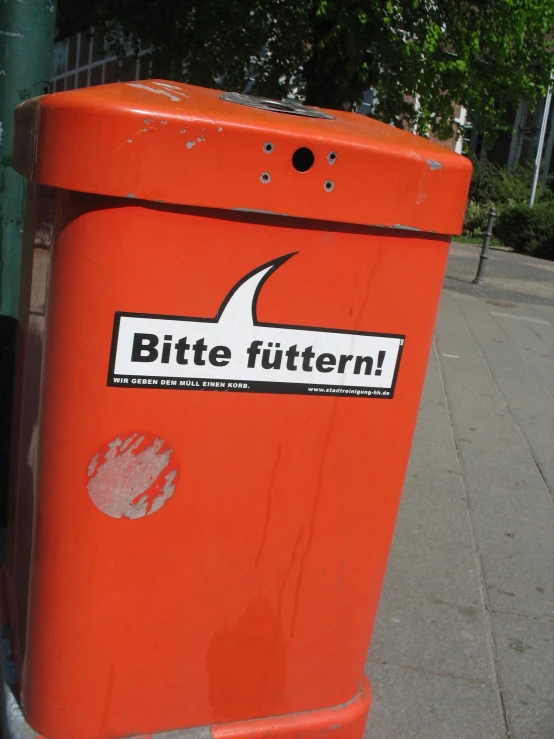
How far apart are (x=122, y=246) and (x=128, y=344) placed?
0.66ft

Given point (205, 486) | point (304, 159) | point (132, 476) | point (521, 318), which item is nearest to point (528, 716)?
point (205, 486)

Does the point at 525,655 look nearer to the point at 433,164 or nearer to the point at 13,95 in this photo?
the point at 433,164

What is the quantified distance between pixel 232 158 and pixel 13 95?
155 cm

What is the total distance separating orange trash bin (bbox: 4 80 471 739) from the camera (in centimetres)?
153

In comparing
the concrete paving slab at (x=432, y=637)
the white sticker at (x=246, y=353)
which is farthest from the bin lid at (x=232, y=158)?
the concrete paving slab at (x=432, y=637)

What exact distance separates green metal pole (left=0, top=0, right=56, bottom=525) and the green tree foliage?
3.49 metres

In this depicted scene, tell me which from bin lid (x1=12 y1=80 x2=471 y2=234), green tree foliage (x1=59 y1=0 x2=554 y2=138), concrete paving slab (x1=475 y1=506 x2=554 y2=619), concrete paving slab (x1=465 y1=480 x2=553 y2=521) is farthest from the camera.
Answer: green tree foliage (x1=59 y1=0 x2=554 y2=138)

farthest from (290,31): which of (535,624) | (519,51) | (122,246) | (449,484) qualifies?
(122,246)

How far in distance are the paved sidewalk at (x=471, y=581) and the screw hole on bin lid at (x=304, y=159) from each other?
1749 mm

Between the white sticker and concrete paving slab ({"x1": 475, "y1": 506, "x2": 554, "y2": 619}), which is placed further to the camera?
concrete paving slab ({"x1": 475, "y1": 506, "x2": 554, "y2": 619})

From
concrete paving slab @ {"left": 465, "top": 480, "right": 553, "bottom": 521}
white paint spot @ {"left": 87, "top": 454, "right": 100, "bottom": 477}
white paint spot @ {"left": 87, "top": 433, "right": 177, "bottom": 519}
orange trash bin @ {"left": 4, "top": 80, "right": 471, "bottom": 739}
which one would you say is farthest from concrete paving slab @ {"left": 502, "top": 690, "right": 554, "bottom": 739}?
white paint spot @ {"left": 87, "top": 454, "right": 100, "bottom": 477}

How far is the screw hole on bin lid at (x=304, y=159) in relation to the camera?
62.2 inches

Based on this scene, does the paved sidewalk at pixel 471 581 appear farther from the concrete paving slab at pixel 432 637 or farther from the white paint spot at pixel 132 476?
the white paint spot at pixel 132 476

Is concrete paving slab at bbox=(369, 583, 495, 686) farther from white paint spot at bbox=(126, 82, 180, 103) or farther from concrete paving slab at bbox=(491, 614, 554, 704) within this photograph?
white paint spot at bbox=(126, 82, 180, 103)
